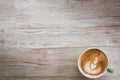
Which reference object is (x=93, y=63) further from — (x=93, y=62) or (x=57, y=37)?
(x=57, y=37)

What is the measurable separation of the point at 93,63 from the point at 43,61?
0.97 feet

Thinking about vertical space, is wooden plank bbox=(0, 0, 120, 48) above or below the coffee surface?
above

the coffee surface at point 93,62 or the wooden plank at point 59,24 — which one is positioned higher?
the wooden plank at point 59,24

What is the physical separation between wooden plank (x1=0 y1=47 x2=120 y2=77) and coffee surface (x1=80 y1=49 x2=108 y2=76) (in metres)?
0.07

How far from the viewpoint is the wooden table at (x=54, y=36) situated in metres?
1.56

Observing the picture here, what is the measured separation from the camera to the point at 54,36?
5.21 ft

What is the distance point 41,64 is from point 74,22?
1.05 feet

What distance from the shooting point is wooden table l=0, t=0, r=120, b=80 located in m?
1.56

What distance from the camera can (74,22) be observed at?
5.22 feet

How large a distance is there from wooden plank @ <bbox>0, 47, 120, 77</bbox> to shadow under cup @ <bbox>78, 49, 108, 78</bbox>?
7 cm

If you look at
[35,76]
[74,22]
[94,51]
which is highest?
[74,22]

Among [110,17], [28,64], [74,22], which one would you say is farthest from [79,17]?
[28,64]

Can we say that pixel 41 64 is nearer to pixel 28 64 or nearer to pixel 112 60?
pixel 28 64

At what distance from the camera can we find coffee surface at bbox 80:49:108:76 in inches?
58.4
